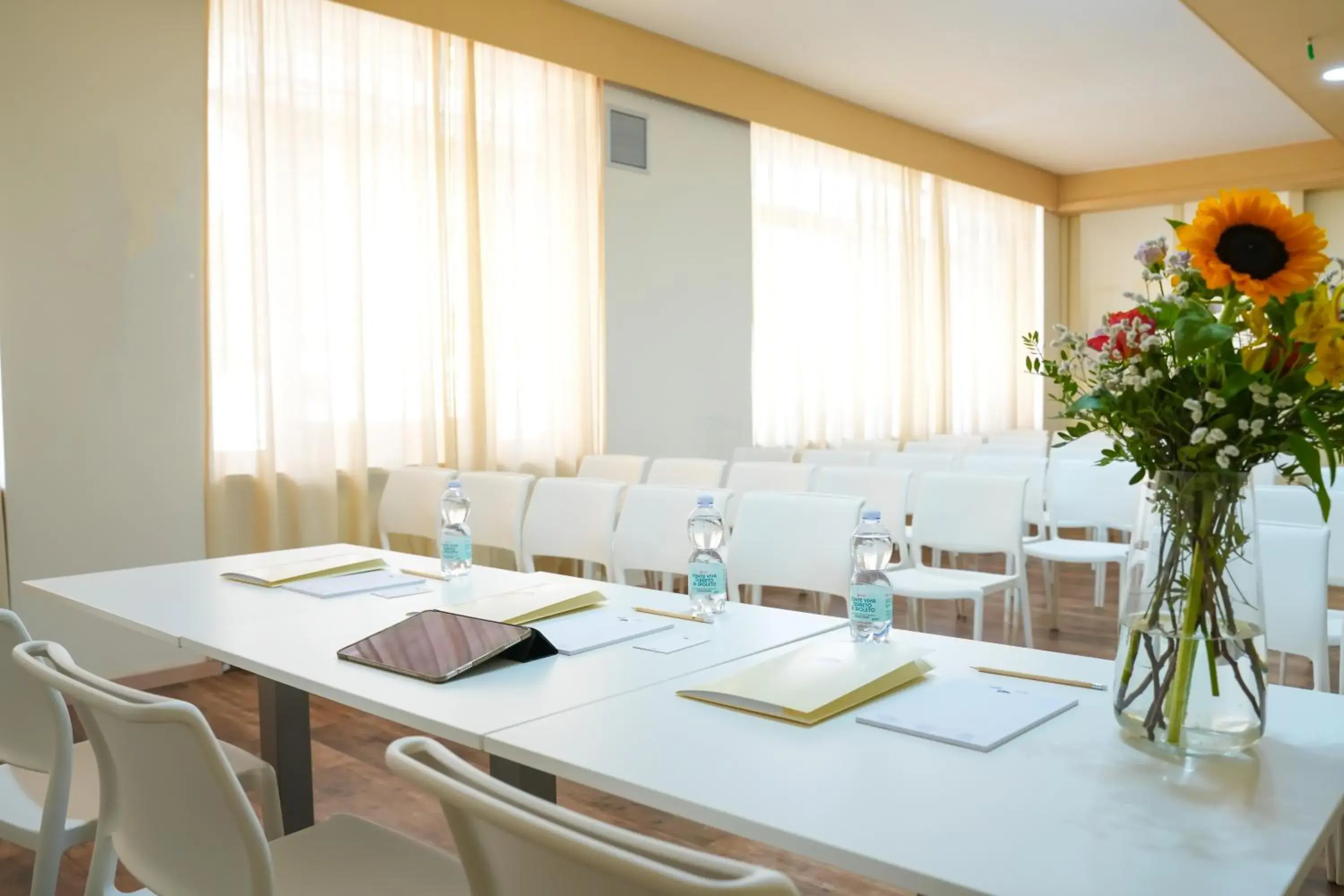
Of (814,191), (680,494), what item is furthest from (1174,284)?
(814,191)

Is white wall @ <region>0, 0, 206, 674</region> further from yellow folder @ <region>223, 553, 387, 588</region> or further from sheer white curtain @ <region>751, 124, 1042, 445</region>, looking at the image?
sheer white curtain @ <region>751, 124, 1042, 445</region>

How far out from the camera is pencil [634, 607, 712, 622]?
2193mm

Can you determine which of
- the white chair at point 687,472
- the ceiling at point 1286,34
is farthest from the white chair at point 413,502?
the ceiling at point 1286,34

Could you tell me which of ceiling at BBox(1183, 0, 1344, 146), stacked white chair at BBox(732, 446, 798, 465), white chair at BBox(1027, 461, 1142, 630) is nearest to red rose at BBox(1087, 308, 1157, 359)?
white chair at BBox(1027, 461, 1142, 630)

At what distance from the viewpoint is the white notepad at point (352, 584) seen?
98.7 inches

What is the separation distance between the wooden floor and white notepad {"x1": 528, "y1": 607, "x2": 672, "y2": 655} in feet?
2.78

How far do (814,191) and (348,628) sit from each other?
20.9ft

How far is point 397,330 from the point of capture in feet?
17.0

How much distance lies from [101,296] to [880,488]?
316cm

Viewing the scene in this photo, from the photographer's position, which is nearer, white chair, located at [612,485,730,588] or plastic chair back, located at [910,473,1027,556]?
white chair, located at [612,485,730,588]

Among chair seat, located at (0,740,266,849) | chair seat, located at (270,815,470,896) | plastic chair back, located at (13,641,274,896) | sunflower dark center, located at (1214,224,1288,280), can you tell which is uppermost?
sunflower dark center, located at (1214,224,1288,280)

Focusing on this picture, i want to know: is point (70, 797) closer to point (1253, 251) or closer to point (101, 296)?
point (1253, 251)

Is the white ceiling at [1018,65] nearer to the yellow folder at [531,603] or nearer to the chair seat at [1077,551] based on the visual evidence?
the chair seat at [1077,551]

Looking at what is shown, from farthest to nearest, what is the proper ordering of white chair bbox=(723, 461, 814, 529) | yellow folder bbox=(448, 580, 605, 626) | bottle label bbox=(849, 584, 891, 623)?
white chair bbox=(723, 461, 814, 529) < yellow folder bbox=(448, 580, 605, 626) < bottle label bbox=(849, 584, 891, 623)
